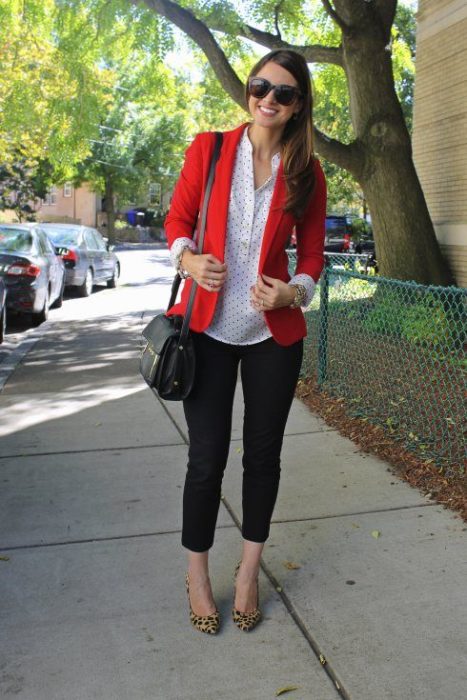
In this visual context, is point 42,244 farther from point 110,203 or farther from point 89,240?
point 110,203

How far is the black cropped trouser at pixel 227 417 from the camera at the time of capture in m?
2.85

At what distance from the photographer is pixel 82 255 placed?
49.1 ft

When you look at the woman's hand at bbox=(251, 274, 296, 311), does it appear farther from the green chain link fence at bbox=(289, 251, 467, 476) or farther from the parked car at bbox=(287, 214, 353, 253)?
the parked car at bbox=(287, 214, 353, 253)

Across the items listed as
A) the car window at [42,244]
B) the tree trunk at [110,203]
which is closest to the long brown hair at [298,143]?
the car window at [42,244]

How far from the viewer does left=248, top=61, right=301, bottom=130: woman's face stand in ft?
8.96

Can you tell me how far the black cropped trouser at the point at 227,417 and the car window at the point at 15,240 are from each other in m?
9.03

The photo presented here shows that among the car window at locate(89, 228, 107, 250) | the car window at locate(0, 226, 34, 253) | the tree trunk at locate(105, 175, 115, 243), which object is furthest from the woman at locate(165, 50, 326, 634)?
the tree trunk at locate(105, 175, 115, 243)

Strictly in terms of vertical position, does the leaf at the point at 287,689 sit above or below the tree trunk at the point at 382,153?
below

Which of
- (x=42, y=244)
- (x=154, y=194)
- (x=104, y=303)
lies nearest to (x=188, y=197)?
(x=42, y=244)

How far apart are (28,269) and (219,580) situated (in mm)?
8262

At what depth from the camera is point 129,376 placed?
764cm

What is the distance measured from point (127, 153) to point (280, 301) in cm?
4020

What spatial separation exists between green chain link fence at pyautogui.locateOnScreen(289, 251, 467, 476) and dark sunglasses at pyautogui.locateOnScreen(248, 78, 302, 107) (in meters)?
2.28

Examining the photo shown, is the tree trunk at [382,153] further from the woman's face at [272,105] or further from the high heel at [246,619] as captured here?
the high heel at [246,619]
